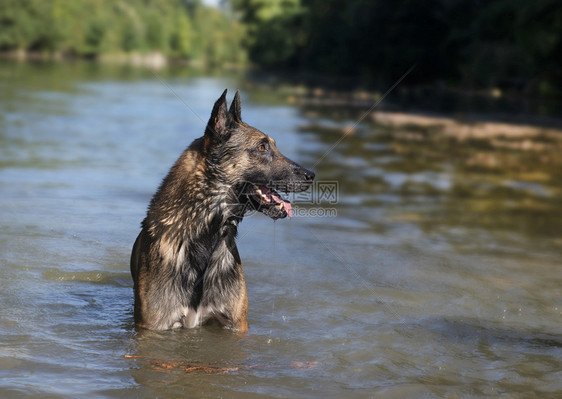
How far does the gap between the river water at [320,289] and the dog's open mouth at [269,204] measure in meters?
1.21

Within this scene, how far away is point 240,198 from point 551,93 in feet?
140

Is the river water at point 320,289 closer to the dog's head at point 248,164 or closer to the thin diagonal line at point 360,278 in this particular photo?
the thin diagonal line at point 360,278

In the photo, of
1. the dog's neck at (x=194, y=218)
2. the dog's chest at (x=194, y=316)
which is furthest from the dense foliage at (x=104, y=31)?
the dog's chest at (x=194, y=316)

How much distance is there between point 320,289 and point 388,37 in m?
50.4

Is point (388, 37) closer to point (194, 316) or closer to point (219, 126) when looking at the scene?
point (219, 126)

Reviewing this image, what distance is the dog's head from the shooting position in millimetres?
6312

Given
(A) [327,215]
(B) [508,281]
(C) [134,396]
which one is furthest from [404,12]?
(C) [134,396]

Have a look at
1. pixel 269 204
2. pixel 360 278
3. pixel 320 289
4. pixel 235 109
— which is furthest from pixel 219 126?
pixel 360 278

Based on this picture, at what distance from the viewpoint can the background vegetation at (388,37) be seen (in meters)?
42.5

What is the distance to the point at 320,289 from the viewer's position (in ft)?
27.3

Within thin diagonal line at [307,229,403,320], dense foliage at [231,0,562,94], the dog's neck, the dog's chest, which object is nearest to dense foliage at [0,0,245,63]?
dense foliage at [231,0,562,94]

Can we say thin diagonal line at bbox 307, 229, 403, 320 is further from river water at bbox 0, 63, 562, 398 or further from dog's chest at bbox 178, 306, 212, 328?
dog's chest at bbox 178, 306, 212, 328

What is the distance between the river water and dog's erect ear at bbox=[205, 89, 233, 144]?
1.80 m

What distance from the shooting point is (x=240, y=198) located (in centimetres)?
641
